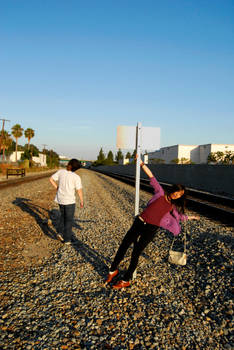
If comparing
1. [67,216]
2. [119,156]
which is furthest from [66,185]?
[119,156]

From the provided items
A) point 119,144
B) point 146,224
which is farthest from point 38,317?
point 119,144

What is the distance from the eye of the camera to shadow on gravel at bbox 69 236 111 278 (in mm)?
4406

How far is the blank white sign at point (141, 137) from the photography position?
420cm

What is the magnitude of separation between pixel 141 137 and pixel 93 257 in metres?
2.65

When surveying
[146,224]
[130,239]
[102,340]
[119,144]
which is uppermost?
[119,144]

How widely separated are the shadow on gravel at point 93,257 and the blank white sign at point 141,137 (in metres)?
2.28

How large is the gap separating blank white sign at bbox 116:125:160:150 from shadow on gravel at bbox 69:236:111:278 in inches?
89.6

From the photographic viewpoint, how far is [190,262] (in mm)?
4738

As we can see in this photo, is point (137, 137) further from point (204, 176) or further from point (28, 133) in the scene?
point (28, 133)

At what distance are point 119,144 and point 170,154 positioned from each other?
388 ft

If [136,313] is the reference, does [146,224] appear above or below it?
above

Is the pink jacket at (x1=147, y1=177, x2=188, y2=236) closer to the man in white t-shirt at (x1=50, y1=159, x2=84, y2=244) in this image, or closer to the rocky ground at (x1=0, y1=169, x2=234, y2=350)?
the rocky ground at (x1=0, y1=169, x2=234, y2=350)

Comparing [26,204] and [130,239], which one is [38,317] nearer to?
[130,239]

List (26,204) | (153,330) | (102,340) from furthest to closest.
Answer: (26,204), (153,330), (102,340)
